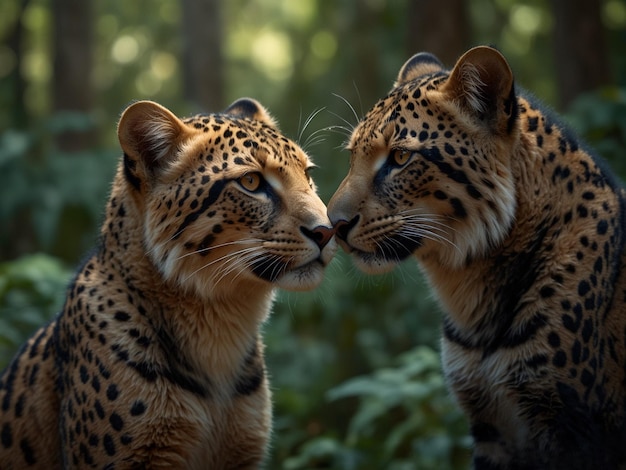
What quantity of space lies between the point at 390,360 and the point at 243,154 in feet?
19.7

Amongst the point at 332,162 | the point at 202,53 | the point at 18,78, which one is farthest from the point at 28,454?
the point at 18,78

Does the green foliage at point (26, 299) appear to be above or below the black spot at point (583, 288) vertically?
below

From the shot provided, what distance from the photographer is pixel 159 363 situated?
5.21 meters

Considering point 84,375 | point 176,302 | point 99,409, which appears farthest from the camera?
point 176,302

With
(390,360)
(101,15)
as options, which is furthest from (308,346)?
(101,15)

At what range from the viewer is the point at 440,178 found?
5281mm

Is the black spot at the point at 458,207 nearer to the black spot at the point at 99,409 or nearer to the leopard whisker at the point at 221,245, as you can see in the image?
the leopard whisker at the point at 221,245

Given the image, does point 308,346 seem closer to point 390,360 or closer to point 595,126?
point 390,360

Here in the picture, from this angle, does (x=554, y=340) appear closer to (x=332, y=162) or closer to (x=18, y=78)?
(x=332, y=162)

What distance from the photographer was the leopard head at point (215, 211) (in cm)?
522

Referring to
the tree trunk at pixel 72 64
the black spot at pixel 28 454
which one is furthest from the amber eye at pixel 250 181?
the tree trunk at pixel 72 64

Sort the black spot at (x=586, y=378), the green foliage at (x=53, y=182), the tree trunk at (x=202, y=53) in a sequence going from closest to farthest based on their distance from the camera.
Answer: the black spot at (x=586, y=378) < the green foliage at (x=53, y=182) < the tree trunk at (x=202, y=53)

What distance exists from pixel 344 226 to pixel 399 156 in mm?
553

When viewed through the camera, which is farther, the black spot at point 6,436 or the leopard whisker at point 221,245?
the black spot at point 6,436
